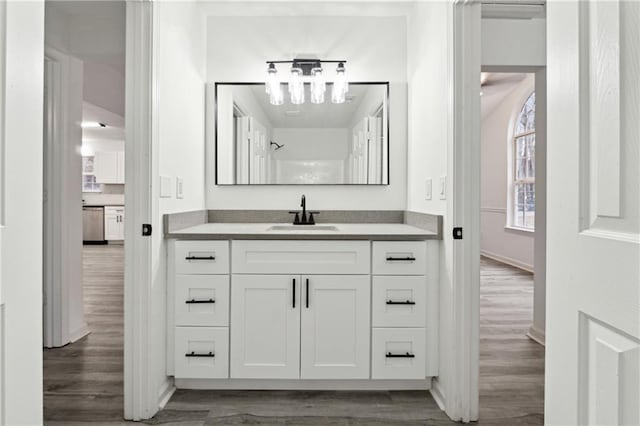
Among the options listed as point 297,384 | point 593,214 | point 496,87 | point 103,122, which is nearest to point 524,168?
point 496,87

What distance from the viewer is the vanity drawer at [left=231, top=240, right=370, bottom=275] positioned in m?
Answer: 2.17

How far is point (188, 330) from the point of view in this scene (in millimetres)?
2156

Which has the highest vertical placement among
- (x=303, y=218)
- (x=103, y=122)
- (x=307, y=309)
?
(x=103, y=122)

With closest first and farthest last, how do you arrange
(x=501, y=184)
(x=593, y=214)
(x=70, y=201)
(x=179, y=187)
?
(x=593, y=214)
(x=179, y=187)
(x=70, y=201)
(x=501, y=184)

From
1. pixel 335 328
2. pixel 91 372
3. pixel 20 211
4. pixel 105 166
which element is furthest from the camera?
pixel 105 166

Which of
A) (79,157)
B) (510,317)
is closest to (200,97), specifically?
(79,157)

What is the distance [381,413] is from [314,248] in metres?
0.85

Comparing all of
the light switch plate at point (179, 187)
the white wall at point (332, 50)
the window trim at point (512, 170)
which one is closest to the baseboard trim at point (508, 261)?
the window trim at point (512, 170)

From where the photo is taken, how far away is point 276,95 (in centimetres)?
281

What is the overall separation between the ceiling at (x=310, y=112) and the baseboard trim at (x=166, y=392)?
5.55 ft

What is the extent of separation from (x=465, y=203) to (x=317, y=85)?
135cm

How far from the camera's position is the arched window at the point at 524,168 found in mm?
6023

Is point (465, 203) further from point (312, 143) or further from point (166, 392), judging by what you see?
point (166, 392)

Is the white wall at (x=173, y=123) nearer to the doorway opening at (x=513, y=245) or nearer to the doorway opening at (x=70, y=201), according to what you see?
the doorway opening at (x=70, y=201)
